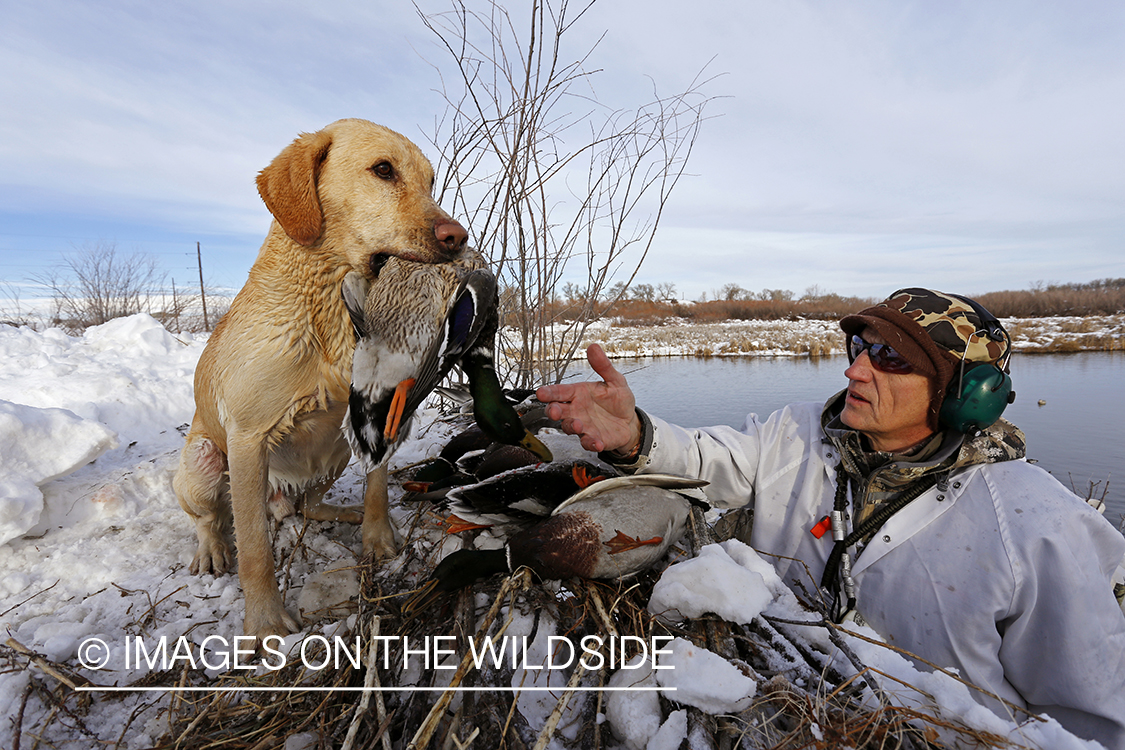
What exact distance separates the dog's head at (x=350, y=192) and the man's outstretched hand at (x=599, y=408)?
34.7 inches

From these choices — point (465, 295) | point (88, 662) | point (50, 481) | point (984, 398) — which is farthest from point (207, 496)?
point (984, 398)

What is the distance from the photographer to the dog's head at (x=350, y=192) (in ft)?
7.36

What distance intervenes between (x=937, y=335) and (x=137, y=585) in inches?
157

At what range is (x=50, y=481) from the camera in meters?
3.36

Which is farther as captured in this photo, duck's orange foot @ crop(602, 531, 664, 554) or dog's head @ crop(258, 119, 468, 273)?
dog's head @ crop(258, 119, 468, 273)

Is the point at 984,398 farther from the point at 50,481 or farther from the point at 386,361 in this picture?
the point at 50,481

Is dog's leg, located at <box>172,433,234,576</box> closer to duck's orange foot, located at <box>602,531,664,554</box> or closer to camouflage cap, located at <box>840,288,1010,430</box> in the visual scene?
duck's orange foot, located at <box>602,531,664,554</box>

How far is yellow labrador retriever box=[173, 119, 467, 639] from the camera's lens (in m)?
2.27

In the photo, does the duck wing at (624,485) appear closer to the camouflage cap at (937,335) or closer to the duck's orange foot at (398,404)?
the duck's orange foot at (398,404)

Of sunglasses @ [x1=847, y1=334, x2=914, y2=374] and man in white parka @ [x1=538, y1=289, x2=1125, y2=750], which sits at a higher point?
sunglasses @ [x1=847, y1=334, x2=914, y2=374]

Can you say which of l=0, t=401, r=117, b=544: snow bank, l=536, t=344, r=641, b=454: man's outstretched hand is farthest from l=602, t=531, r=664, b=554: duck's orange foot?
l=0, t=401, r=117, b=544: snow bank

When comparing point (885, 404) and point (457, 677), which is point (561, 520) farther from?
point (885, 404)

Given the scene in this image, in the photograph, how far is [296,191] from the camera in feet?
7.52

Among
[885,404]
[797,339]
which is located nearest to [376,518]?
[885,404]
